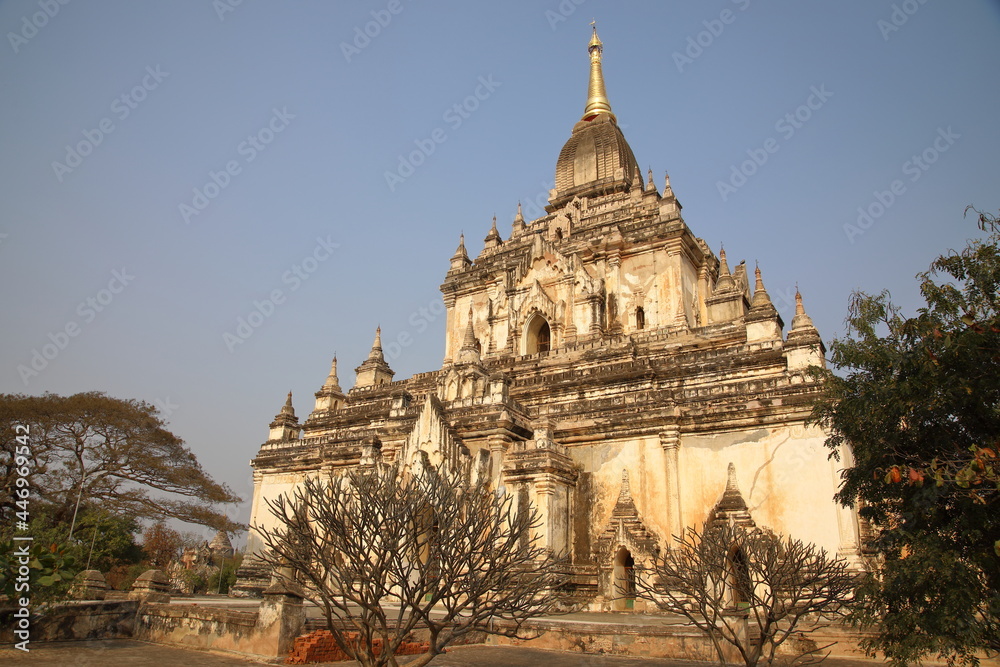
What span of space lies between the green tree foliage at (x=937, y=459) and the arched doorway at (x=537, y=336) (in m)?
22.7

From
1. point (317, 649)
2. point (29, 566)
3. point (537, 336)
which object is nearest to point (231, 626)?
point (317, 649)

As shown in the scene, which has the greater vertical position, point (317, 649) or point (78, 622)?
point (78, 622)

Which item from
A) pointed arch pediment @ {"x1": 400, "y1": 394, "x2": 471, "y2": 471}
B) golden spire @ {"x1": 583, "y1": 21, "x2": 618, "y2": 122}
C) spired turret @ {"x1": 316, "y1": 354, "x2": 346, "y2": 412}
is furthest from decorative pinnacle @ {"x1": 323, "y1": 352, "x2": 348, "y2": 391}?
golden spire @ {"x1": 583, "y1": 21, "x2": 618, "y2": 122}

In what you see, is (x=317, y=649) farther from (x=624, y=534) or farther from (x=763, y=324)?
(x=763, y=324)

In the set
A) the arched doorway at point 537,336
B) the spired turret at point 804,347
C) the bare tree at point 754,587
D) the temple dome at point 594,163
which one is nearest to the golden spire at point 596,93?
the temple dome at point 594,163

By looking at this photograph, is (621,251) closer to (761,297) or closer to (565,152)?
(761,297)

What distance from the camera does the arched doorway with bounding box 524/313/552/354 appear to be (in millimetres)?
33406

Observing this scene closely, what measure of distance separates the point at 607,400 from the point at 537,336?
1043cm

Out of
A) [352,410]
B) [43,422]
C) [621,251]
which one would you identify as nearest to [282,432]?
[352,410]

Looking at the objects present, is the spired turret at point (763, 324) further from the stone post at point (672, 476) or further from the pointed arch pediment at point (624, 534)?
the pointed arch pediment at point (624, 534)

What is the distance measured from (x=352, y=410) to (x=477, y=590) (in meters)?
23.5

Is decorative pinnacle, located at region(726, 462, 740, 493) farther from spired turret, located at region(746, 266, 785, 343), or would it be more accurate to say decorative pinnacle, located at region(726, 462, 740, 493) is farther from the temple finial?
the temple finial

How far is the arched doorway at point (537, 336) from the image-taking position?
33.4m

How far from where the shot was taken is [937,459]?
336 inches
